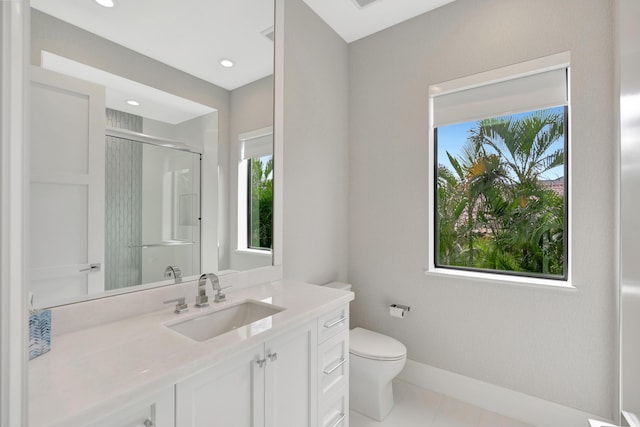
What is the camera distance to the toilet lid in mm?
1827

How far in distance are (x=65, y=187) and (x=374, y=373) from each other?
186cm

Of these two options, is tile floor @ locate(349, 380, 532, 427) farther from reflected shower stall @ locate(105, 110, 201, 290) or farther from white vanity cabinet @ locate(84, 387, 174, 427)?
reflected shower stall @ locate(105, 110, 201, 290)

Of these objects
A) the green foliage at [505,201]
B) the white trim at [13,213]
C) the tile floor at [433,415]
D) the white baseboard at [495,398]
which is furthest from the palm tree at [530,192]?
the white trim at [13,213]

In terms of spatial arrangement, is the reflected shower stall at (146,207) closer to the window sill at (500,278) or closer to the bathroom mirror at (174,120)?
the bathroom mirror at (174,120)

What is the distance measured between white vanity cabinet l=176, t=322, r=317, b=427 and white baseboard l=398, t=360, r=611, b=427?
1.22 meters

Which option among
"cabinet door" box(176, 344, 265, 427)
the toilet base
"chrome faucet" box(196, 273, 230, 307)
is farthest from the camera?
the toilet base

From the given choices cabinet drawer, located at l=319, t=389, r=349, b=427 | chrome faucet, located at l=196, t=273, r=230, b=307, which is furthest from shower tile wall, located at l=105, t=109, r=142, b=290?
cabinet drawer, located at l=319, t=389, r=349, b=427

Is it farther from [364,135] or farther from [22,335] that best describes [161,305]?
[364,135]

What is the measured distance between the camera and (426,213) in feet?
7.14

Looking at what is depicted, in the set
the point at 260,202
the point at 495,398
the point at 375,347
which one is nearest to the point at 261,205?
the point at 260,202

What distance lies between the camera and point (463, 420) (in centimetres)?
183

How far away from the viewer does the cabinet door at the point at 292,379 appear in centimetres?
111

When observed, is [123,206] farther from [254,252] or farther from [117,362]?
[254,252]

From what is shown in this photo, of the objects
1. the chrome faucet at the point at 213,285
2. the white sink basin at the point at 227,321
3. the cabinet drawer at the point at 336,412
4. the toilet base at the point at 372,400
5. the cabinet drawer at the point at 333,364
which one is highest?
the chrome faucet at the point at 213,285
